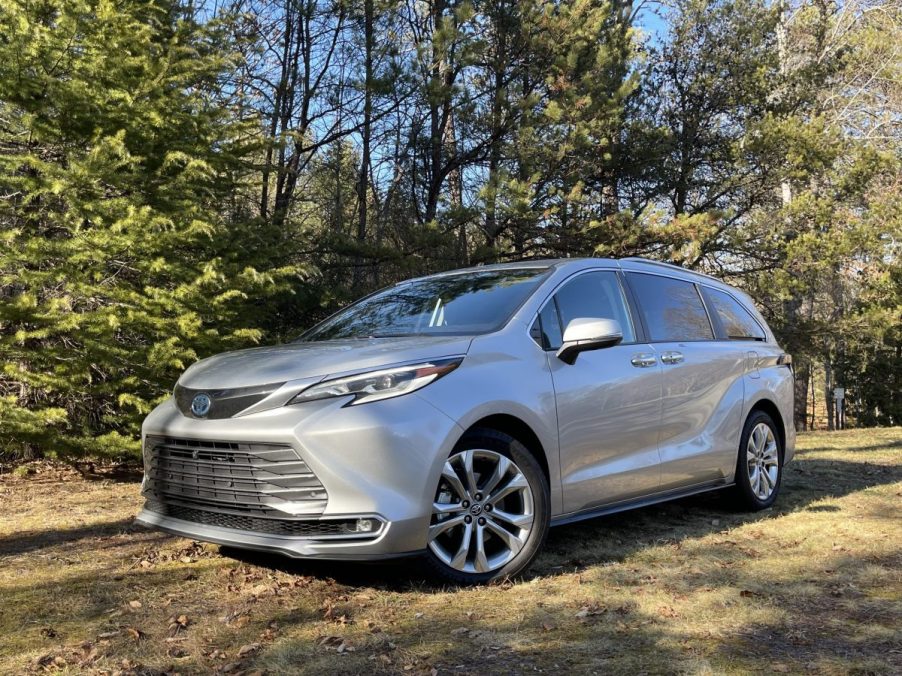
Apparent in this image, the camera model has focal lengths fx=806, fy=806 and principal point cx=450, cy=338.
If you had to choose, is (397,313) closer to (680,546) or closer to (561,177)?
(680,546)

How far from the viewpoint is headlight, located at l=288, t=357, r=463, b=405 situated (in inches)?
143

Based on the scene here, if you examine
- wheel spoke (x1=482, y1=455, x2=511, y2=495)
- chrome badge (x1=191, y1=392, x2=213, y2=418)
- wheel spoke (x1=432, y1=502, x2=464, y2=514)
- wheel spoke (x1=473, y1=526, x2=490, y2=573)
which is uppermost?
chrome badge (x1=191, y1=392, x2=213, y2=418)

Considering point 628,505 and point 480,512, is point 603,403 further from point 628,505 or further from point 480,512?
point 480,512

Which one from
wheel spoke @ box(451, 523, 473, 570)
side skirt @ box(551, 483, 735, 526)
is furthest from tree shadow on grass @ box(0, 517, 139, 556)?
side skirt @ box(551, 483, 735, 526)

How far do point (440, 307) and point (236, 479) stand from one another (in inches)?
65.0

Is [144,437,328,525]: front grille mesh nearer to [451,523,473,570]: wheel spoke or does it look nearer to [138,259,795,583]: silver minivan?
[138,259,795,583]: silver minivan

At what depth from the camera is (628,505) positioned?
15.8 ft

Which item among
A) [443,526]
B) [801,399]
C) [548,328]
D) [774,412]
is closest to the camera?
[443,526]

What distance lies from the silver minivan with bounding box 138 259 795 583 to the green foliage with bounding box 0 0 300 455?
113 inches

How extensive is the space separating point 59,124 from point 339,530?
227 inches

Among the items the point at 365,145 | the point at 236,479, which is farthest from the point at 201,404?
the point at 365,145

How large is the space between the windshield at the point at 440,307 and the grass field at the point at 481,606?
133 centimetres

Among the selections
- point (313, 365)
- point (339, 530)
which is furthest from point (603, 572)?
point (313, 365)

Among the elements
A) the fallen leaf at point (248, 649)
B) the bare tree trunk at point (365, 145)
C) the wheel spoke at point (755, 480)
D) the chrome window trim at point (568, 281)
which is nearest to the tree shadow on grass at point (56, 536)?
the fallen leaf at point (248, 649)
